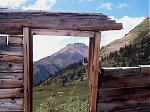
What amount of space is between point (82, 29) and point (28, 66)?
1.29 metres

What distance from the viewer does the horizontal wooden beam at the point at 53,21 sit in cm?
677

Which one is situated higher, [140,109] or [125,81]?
[125,81]

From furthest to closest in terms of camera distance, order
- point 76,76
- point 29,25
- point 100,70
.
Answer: point 76,76, point 100,70, point 29,25

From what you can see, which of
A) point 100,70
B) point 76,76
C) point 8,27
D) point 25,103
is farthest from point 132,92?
point 76,76

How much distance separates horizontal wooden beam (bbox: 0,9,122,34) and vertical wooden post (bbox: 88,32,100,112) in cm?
27

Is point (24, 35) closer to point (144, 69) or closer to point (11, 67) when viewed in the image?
point (11, 67)

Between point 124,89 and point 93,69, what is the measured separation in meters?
1.02

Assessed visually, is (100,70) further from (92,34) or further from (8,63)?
(8,63)

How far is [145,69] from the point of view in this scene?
26.1 ft

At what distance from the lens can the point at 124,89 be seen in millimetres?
7770

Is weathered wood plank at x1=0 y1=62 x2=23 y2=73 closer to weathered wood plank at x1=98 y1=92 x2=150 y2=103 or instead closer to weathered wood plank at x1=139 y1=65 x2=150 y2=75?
weathered wood plank at x1=98 y1=92 x2=150 y2=103

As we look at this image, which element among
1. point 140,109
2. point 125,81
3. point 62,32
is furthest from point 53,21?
point 140,109

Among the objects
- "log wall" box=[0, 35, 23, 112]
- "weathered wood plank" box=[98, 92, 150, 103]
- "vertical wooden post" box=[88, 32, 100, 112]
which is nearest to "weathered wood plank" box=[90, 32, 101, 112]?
"vertical wooden post" box=[88, 32, 100, 112]

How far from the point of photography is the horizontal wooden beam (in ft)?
22.2
